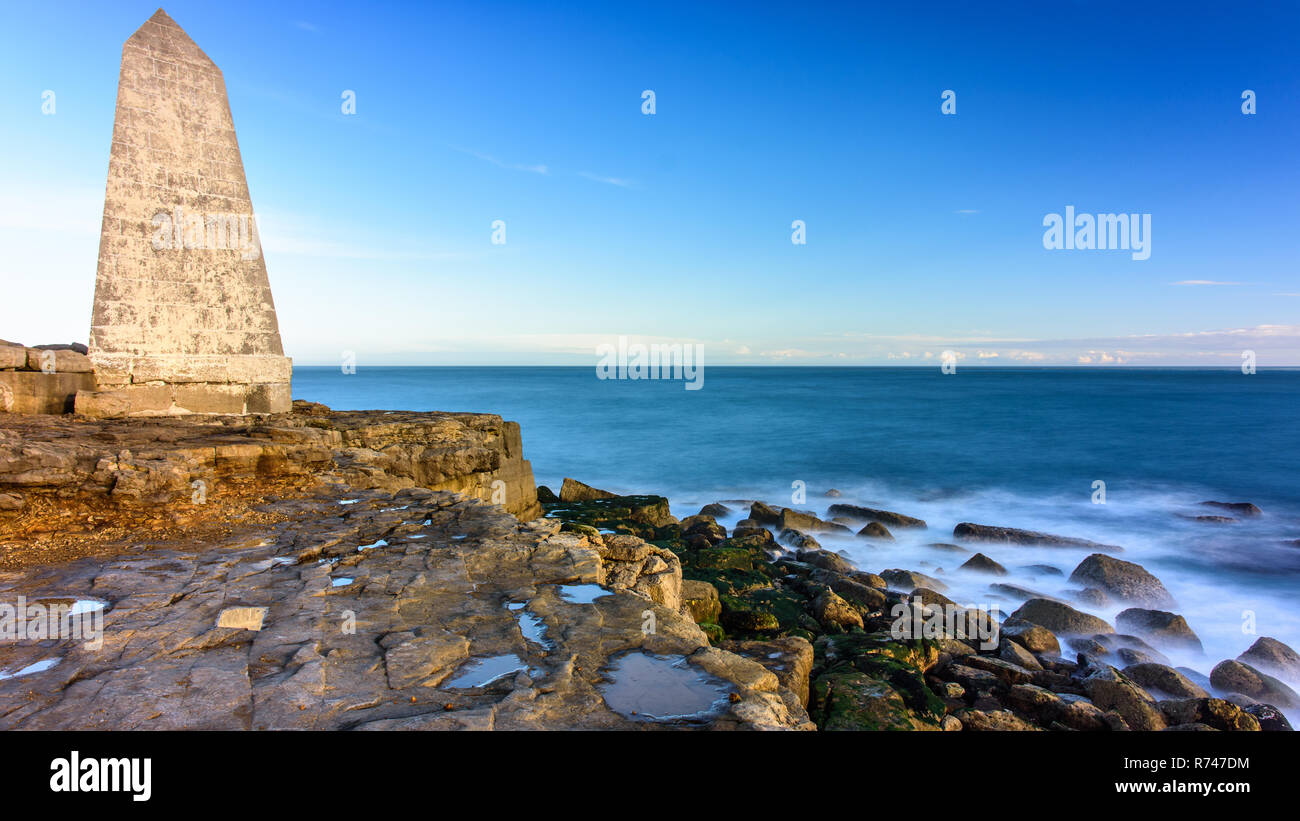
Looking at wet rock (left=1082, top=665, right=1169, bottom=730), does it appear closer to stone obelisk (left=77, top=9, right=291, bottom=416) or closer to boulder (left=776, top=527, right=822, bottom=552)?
boulder (left=776, top=527, right=822, bottom=552)

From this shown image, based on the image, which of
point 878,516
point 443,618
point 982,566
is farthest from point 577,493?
point 443,618

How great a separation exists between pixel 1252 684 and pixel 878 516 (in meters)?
7.89

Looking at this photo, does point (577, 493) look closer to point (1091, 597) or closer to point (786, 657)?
point (786, 657)

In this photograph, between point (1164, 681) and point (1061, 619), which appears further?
point (1061, 619)

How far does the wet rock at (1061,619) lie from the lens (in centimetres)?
847

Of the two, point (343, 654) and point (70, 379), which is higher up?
point (70, 379)

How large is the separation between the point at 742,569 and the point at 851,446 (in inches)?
793

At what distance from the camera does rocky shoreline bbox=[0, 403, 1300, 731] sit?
2.56 meters

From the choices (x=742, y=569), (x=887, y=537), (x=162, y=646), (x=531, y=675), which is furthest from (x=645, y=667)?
(x=887, y=537)

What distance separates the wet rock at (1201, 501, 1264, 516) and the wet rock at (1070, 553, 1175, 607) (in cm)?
785

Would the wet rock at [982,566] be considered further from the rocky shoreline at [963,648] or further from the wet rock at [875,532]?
the wet rock at [875,532]

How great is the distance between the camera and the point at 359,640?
121 inches
